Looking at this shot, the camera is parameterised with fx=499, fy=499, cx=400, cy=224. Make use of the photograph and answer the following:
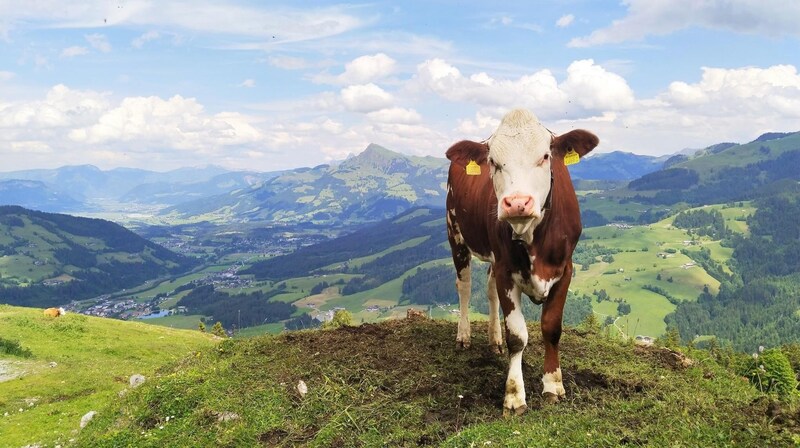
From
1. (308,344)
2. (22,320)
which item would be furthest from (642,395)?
(22,320)

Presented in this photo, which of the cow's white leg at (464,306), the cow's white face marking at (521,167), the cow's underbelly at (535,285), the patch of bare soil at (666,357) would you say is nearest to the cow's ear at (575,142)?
the cow's white face marking at (521,167)

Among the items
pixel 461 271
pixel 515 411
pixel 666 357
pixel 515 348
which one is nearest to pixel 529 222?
pixel 515 348

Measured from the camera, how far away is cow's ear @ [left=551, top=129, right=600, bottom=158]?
7941 millimetres

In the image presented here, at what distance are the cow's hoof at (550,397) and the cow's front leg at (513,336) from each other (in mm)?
423

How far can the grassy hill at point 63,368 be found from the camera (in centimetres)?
1595

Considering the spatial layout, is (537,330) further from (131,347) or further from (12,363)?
(131,347)

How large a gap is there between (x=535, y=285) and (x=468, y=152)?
101 inches

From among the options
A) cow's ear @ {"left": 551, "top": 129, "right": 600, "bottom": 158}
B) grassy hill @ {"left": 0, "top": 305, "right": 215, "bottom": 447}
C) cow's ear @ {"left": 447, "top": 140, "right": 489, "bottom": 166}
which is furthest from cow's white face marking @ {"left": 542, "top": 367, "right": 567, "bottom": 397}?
grassy hill @ {"left": 0, "top": 305, "right": 215, "bottom": 447}

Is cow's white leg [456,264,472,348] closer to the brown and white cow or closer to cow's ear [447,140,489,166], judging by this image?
the brown and white cow

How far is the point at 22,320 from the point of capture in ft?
107

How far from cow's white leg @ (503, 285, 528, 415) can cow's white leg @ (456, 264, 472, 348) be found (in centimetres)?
372

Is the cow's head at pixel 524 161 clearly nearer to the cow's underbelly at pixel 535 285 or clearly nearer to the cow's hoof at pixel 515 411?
the cow's underbelly at pixel 535 285

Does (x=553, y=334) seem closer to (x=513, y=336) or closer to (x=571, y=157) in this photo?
(x=513, y=336)

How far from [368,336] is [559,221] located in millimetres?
6917
